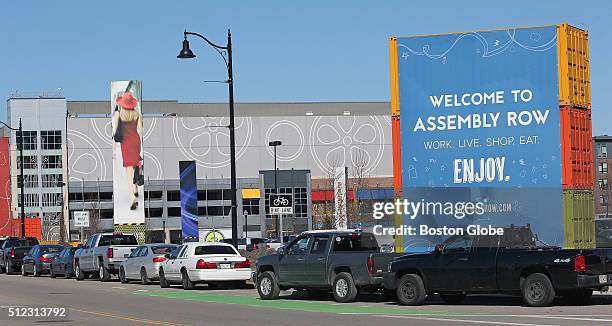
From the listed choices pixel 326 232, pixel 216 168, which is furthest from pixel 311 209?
pixel 326 232

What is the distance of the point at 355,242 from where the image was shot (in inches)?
1021

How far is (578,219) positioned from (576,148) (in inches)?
84.1

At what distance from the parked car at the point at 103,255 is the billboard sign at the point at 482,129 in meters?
11.5

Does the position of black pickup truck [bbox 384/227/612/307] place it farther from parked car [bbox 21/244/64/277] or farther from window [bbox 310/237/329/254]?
parked car [bbox 21/244/64/277]

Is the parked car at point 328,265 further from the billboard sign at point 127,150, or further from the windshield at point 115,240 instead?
the billboard sign at point 127,150

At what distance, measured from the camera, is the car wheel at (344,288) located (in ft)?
82.0

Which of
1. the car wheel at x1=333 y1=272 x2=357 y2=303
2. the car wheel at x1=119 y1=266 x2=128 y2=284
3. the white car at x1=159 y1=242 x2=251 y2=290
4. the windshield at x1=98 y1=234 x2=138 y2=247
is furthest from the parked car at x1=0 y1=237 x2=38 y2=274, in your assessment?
the car wheel at x1=333 y1=272 x2=357 y2=303

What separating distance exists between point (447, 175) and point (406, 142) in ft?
6.07

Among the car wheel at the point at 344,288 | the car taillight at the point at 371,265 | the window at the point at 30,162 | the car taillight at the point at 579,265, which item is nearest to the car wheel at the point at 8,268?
the car wheel at the point at 344,288

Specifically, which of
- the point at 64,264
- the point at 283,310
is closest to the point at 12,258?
the point at 64,264

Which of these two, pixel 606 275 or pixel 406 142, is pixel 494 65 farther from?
pixel 606 275

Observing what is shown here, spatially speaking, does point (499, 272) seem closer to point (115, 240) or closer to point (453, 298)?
point (453, 298)

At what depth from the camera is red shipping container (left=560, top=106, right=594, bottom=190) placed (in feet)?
105

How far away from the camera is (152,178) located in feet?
479
